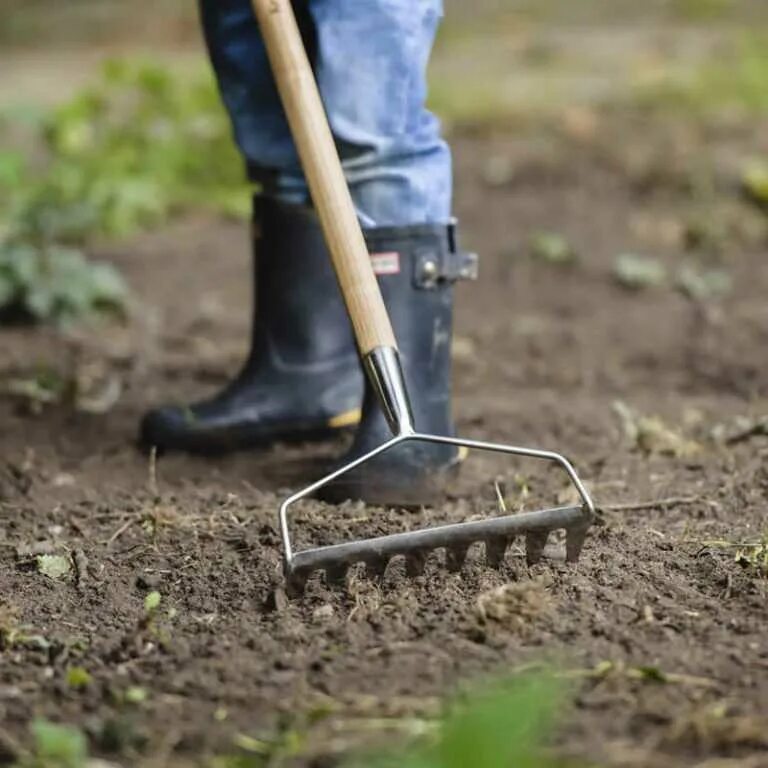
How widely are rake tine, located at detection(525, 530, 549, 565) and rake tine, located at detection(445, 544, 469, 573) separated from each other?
0.07 meters

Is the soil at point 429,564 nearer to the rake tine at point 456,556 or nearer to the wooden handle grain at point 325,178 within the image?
the rake tine at point 456,556

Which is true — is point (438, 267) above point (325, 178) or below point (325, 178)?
below

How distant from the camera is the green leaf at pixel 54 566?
6.11 ft

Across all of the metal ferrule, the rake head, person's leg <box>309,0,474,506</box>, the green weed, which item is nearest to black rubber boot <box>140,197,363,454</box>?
person's leg <box>309,0,474,506</box>

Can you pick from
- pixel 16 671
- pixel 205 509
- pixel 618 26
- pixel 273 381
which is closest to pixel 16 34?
pixel 618 26

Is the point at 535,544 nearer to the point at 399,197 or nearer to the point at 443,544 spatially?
the point at 443,544

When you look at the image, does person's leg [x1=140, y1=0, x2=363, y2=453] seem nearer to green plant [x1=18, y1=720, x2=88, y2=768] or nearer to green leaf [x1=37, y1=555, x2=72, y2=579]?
green leaf [x1=37, y1=555, x2=72, y2=579]

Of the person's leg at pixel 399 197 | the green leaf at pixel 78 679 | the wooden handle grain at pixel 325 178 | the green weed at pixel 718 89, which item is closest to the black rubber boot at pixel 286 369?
the person's leg at pixel 399 197

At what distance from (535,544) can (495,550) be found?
0.05m

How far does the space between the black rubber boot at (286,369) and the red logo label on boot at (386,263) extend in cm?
30

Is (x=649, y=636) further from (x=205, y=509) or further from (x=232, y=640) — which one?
(x=205, y=509)

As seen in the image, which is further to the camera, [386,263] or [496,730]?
[386,263]

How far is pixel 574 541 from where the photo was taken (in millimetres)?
1767

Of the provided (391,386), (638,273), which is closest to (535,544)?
(391,386)
